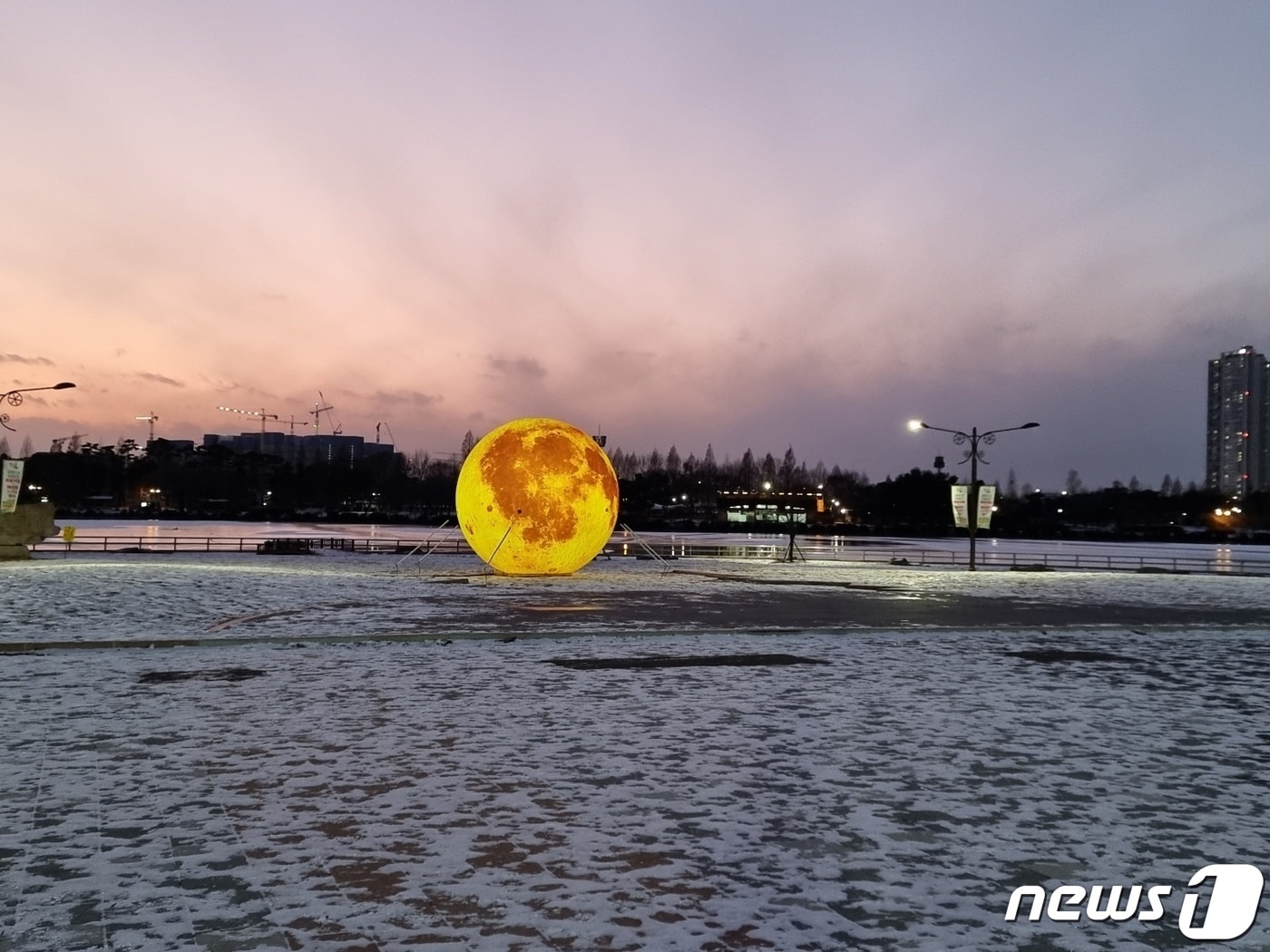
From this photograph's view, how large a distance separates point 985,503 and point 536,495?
24.1 metres

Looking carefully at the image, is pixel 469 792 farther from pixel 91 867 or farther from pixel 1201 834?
pixel 1201 834

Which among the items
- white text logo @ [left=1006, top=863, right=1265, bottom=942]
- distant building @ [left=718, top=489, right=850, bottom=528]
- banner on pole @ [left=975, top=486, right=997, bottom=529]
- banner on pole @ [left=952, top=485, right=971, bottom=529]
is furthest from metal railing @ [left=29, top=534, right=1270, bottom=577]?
distant building @ [left=718, top=489, right=850, bottom=528]

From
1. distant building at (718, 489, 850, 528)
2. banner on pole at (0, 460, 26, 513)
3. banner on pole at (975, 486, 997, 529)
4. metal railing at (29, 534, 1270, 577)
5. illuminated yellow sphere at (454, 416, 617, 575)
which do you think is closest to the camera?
illuminated yellow sphere at (454, 416, 617, 575)

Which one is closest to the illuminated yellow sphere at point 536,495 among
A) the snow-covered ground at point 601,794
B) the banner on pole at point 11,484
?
the snow-covered ground at point 601,794

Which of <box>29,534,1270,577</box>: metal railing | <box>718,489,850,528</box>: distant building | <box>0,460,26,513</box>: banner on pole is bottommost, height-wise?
<box>29,534,1270,577</box>: metal railing

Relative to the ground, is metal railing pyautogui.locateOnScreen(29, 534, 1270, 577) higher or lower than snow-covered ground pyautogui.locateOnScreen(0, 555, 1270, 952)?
higher

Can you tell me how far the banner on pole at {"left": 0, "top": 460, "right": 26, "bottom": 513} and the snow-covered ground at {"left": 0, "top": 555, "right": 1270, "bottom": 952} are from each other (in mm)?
24608

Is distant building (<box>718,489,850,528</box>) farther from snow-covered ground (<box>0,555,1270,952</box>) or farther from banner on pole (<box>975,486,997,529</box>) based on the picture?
snow-covered ground (<box>0,555,1270,952</box>)

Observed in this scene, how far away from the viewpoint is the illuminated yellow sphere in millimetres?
29328

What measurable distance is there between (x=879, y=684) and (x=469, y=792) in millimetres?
6557

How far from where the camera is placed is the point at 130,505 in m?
178

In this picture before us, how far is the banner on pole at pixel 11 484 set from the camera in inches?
1383

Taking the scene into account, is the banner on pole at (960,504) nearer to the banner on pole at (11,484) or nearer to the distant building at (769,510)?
the banner on pole at (11,484)

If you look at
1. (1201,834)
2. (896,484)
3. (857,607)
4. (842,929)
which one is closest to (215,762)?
(842,929)
